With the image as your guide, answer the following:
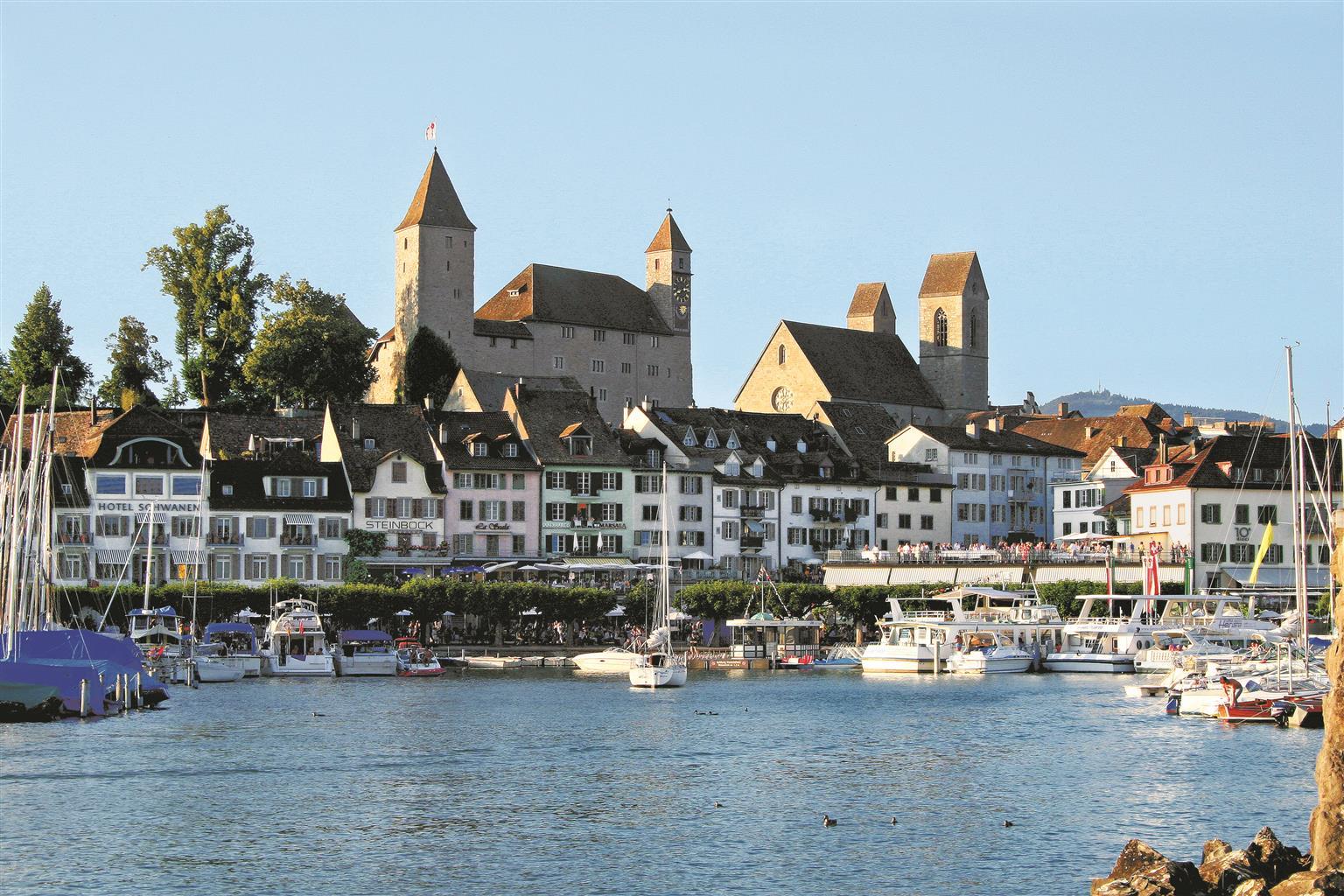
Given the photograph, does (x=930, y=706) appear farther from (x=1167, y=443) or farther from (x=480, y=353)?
(x=480, y=353)

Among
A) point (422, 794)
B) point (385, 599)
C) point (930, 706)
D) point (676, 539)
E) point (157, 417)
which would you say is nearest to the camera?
point (422, 794)

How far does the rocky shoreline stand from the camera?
31672 millimetres

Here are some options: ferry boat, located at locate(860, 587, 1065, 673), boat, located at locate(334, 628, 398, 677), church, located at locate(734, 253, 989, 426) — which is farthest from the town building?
boat, located at locate(334, 628, 398, 677)

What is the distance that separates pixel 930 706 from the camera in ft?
255

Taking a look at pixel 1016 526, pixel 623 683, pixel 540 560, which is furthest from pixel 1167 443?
pixel 623 683

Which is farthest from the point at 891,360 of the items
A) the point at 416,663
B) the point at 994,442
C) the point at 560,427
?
the point at 416,663

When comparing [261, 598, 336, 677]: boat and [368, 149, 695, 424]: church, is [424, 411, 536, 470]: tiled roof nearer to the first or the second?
[261, 598, 336, 677]: boat

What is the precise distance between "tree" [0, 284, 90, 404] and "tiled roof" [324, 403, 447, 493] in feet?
76.4

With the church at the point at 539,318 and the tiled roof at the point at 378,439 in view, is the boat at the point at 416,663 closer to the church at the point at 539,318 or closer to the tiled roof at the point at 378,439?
the tiled roof at the point at 378,439

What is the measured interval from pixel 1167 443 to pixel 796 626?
36109 mm

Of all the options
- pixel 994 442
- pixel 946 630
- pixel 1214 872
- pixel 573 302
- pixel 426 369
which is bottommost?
pixel 1214 872

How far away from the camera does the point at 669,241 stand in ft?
575

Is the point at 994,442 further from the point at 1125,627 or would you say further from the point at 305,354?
the point at 305,354

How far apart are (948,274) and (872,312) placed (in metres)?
11.0
